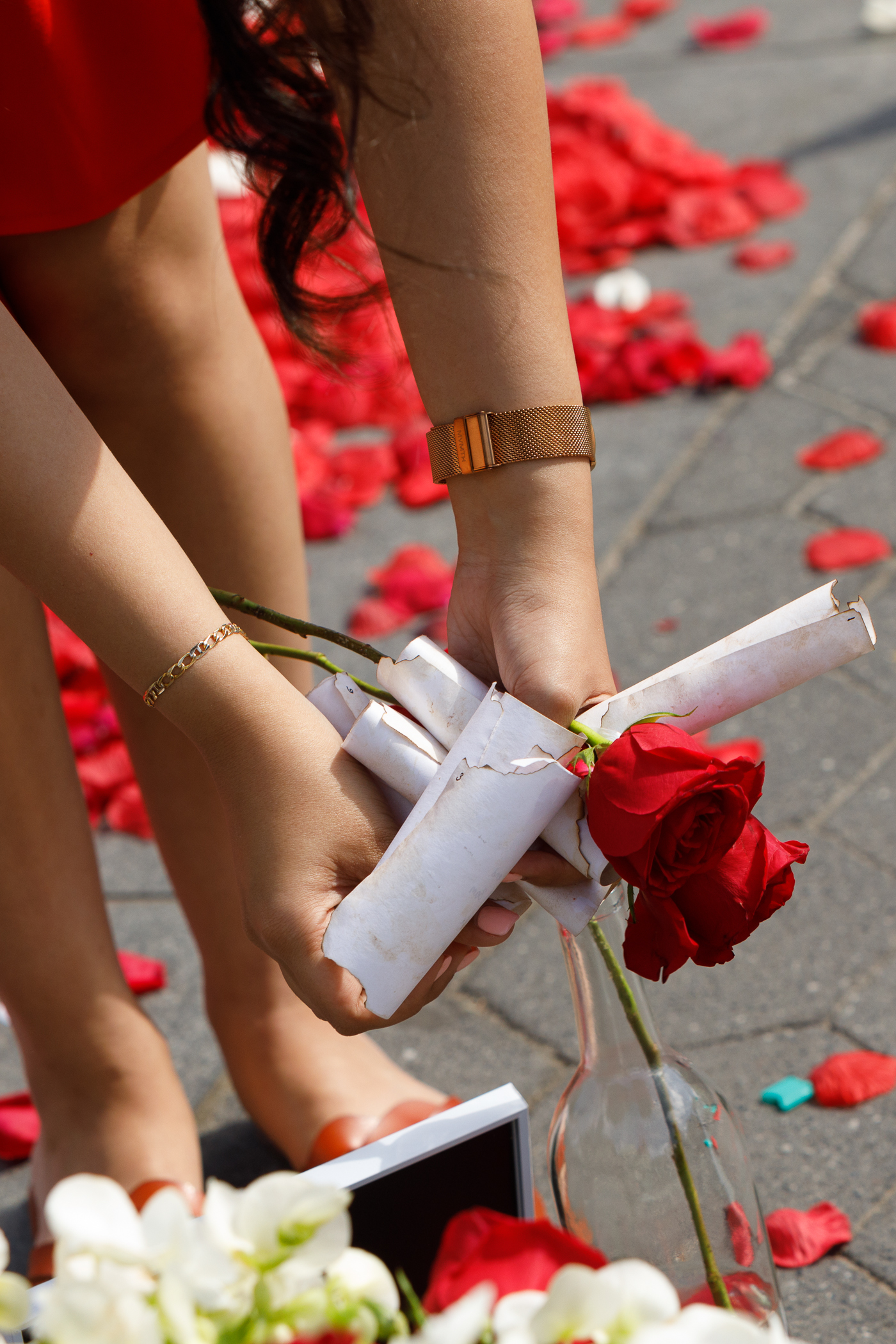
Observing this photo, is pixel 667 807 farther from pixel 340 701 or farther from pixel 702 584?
pixel 702 584

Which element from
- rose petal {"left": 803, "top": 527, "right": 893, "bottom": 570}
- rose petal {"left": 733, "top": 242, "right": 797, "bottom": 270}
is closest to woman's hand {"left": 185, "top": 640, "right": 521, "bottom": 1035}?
rose petal {"left": 803, "top": 527, "right": 893, "bottom": 570}

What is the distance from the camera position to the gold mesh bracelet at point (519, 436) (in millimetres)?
932

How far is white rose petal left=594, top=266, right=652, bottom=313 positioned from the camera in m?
2.86

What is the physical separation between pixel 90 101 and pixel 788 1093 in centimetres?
110

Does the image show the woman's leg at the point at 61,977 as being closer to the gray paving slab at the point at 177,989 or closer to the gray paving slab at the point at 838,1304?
the gray paving slab at the point at 177,989

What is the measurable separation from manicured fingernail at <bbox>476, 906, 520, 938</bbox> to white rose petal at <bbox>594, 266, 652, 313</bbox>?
2.25 meters

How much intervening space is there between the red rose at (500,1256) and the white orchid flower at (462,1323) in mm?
42

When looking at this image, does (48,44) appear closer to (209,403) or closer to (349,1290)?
(209,403)

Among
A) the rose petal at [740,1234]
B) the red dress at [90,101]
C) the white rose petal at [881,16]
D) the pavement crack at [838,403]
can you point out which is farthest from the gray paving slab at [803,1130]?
the white rose petal at [881,16]

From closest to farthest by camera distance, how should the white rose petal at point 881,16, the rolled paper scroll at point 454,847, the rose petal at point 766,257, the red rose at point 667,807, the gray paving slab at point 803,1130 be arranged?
the red rose at point 667,807 → the rolled paper scroll at point 454,847 → the gray paving slab at point 803,1130 → the rose petal at point 766,257 → the white rose petal at point 881,16

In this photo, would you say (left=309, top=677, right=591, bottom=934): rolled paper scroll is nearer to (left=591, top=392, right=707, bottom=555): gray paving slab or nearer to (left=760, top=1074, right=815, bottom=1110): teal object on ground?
(left=760, top=1074, right=815, bottom=1110): teal object on ground

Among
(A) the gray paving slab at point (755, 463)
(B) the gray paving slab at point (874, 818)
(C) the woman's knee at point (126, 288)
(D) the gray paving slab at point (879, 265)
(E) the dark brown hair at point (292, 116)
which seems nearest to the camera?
(E) the dark brown hair at point (292, 116)

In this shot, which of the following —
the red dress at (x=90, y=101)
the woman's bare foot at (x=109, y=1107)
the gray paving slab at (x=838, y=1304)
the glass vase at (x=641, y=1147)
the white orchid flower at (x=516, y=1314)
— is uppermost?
the red dress at (x=90, y=101)

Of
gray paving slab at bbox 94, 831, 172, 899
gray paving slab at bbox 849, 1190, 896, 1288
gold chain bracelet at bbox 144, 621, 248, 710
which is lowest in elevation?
gray paving slab at bbox 849, 1190, 896, 1288
